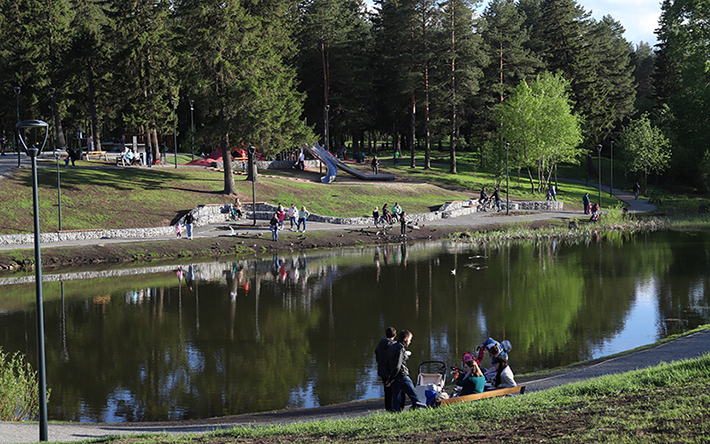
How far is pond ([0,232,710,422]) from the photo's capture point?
1415cm

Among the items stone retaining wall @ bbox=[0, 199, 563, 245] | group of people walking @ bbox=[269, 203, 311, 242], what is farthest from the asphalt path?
stone retaining wall @ bbox=[0, 199, 563, 245]

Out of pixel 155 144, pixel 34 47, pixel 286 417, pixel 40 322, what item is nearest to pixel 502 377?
pixel 286 417

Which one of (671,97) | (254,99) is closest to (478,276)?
(254,99)

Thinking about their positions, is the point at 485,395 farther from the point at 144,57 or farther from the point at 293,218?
the point at 144,57

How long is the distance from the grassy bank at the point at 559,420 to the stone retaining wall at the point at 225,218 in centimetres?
2687

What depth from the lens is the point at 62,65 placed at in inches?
2140

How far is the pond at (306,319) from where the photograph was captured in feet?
46.4

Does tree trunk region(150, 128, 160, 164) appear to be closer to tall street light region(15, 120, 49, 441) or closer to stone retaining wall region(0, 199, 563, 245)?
stone retaining wall region(0, 199, 563, 245)

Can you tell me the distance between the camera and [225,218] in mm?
40656

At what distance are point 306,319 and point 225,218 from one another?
2183cm

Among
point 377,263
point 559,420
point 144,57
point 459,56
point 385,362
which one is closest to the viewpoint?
point 559,420

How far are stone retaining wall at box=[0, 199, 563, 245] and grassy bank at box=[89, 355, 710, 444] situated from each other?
26.9 m

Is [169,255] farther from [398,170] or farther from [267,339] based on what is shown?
[398,170]

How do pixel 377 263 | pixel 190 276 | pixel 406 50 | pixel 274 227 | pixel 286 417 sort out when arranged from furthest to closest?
pixel 406 50
pixel 274 227
pixel 377 263
pixel 190 276
pixel 286 417
